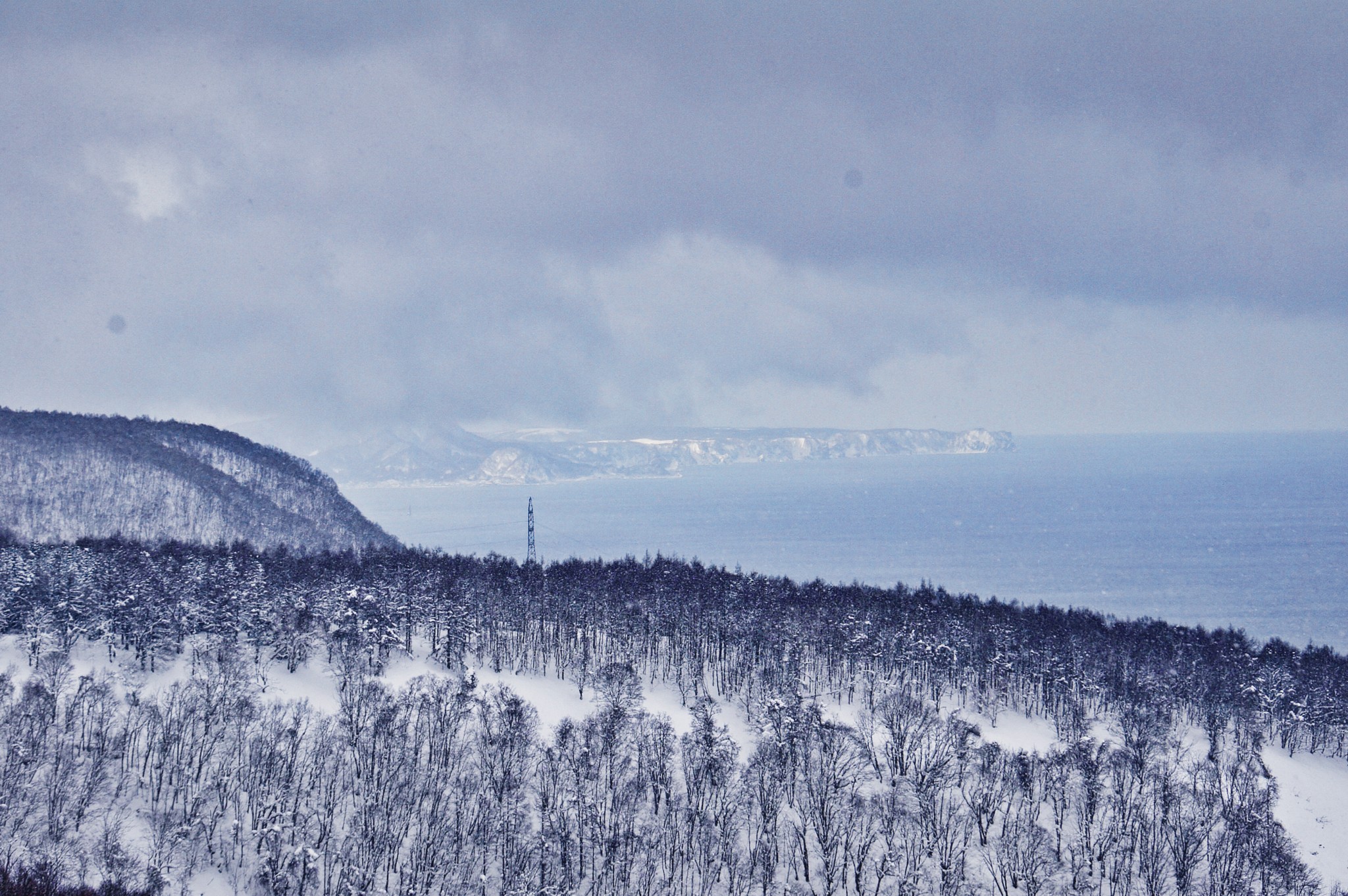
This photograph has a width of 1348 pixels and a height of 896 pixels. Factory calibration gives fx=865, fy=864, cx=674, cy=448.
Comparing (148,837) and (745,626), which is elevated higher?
(745,626)

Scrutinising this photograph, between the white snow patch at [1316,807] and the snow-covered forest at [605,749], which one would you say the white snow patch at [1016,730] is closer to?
the snow-covered forest at [605,749]

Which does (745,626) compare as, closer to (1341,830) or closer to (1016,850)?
(1016,850)

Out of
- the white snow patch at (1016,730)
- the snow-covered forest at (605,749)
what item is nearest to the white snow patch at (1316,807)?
the snow-covered forest at (605,749)

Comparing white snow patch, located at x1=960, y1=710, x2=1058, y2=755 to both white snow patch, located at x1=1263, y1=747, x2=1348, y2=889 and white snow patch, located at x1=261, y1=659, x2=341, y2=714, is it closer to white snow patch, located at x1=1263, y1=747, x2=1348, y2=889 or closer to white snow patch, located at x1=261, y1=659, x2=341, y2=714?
white snow patch, located at x1=1263, y1=747, x2=1348, y2=889

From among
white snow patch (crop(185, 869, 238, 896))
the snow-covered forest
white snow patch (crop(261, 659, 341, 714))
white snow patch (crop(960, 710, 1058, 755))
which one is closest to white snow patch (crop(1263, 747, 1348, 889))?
the snow-covered forest

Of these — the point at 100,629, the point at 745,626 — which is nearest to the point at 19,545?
the point at 100,629
